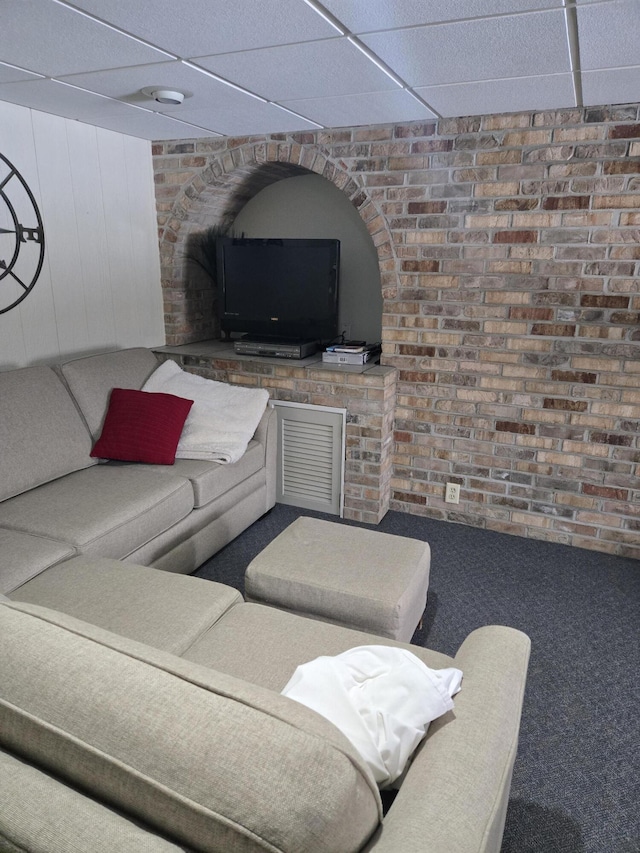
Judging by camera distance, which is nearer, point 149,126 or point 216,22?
point 216,22

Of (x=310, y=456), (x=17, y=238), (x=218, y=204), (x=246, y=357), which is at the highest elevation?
(x=218, y=204)

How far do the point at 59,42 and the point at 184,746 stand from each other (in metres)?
2.15

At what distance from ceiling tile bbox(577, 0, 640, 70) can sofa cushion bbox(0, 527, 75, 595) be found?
231 centimetres

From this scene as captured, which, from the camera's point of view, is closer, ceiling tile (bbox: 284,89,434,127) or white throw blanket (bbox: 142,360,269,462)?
ceiling tile (bbox: 284,89,434,127)

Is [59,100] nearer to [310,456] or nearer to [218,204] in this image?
[218,204]

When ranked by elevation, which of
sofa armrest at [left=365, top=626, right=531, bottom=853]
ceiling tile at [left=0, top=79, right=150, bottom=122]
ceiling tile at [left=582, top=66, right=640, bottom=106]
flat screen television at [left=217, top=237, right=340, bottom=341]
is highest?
ceiling tile at [left=0, top=79, right=150, bottom=122]

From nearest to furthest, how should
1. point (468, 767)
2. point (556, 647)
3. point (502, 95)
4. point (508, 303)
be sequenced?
point (468, 767)
point (556, 647)
point (502, 95)
point (508, 303)

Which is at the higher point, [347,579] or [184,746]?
[184,746]

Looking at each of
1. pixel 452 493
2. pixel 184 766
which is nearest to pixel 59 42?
pixel 184 766

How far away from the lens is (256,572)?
2.01 m

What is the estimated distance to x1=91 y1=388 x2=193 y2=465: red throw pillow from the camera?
280 centimetres

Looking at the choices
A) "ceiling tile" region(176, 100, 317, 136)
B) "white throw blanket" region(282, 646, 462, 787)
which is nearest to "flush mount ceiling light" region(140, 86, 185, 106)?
"ceiling tile" region(176, 100, 317, 136)

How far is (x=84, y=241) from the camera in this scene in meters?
3.24

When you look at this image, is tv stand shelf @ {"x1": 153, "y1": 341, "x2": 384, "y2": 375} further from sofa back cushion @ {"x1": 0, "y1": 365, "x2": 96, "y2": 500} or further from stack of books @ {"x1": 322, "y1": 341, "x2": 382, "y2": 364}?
sofa back cushion @ {"x1": 0, "y1": 365, "x2": 96, "y2": 500}
